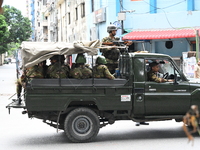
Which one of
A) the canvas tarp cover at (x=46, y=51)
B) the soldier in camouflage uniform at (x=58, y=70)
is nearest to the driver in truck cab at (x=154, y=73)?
the canvas tarp cover at (x=46, y=51)

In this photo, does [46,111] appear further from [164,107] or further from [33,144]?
[164,107]

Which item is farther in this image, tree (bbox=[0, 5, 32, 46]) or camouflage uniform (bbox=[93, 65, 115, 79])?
tree (bbox=[0, 5, 32, 46])

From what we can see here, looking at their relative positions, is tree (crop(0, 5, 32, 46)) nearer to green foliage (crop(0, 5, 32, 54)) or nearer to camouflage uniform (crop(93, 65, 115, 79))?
green foliage (crop(0, 5, 32, 54))

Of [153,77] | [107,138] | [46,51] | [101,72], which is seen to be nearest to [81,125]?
[107,138]

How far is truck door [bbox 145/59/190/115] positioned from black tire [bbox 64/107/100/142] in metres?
1.11

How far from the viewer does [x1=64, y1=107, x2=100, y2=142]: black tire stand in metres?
8.16

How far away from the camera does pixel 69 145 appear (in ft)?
26.6

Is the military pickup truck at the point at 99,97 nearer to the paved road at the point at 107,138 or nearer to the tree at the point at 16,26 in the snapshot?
the paved road at the point at 107,138

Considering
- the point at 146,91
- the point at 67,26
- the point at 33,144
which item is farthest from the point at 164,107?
the point at 67,26

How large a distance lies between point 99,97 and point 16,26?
7157cm

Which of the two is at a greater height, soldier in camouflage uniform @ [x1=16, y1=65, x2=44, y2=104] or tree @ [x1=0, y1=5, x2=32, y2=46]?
tree @ [x1=0, y1=5, x2=32, y2=46]

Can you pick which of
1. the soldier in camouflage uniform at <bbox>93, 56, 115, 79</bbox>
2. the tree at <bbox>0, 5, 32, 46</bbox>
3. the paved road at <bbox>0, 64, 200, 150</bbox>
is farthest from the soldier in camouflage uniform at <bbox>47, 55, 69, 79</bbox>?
the tree at <bbox>0, 5, 32, 46</bbox>

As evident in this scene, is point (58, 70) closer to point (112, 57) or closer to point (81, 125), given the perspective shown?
point (81, 125)

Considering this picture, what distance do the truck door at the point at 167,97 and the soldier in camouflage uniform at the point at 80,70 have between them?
3.99ft
